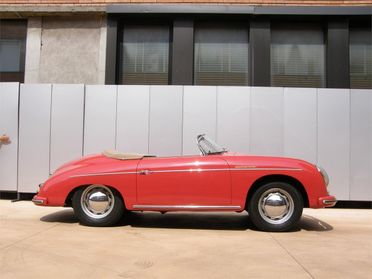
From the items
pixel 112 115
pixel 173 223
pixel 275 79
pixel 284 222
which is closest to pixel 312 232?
pixel 284 222

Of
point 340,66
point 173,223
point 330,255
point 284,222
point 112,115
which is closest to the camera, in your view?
point 330,255

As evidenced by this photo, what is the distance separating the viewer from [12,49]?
11.4 metres

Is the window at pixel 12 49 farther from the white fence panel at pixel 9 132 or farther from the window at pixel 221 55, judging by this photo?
the window at pixel 221 55

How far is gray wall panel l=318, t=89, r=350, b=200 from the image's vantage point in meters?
8.37

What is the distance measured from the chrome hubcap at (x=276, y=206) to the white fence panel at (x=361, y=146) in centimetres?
320

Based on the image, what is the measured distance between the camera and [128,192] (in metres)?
5.87

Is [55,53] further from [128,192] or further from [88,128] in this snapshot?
[128,192]

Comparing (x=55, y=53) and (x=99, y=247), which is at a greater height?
(x=55, y=53)

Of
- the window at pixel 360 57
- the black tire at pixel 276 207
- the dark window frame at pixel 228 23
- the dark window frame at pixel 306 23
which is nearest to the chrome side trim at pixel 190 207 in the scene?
the black tire at pixel 276 207

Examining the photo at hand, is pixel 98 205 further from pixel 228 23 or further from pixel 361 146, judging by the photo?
pixel 228 23

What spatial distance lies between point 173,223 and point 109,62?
5.81m

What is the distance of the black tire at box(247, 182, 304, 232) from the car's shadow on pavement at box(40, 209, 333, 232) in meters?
0.27

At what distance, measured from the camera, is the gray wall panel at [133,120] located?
28.2ft

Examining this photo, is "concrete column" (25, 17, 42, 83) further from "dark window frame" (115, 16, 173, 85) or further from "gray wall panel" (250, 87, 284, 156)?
"gray wall panel" (250, 87, 284, 156)
